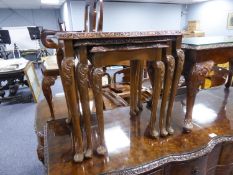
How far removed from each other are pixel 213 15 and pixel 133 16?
3.09 m

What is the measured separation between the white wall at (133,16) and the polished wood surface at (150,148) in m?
5.39

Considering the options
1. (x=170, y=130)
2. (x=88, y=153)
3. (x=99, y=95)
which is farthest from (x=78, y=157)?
(x=170, y=130)

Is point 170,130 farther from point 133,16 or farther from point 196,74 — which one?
point 133,16

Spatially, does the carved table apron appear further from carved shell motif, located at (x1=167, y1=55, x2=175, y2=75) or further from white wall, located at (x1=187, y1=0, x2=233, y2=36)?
white wall, located at (x1=187, y1=0, x2=233, y2=36)

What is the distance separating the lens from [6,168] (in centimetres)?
163

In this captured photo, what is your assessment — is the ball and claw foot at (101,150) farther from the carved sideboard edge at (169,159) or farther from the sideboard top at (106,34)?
the sideboard top at (106,34)

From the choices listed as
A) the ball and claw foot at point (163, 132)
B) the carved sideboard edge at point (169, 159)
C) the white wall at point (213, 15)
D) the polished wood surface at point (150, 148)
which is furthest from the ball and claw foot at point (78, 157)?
the white wall at point (213, 15)

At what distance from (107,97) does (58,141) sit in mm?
969

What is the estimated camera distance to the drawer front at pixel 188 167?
2.74ft

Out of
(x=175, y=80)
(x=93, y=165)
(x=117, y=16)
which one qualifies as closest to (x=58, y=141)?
(x=93, y=165)

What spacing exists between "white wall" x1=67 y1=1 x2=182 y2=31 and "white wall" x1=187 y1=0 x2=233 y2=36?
717 millimetres

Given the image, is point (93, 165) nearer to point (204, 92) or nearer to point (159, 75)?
point (159, 75)

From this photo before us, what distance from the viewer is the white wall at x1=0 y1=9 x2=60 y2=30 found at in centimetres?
808

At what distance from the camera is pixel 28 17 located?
27.5 ft
